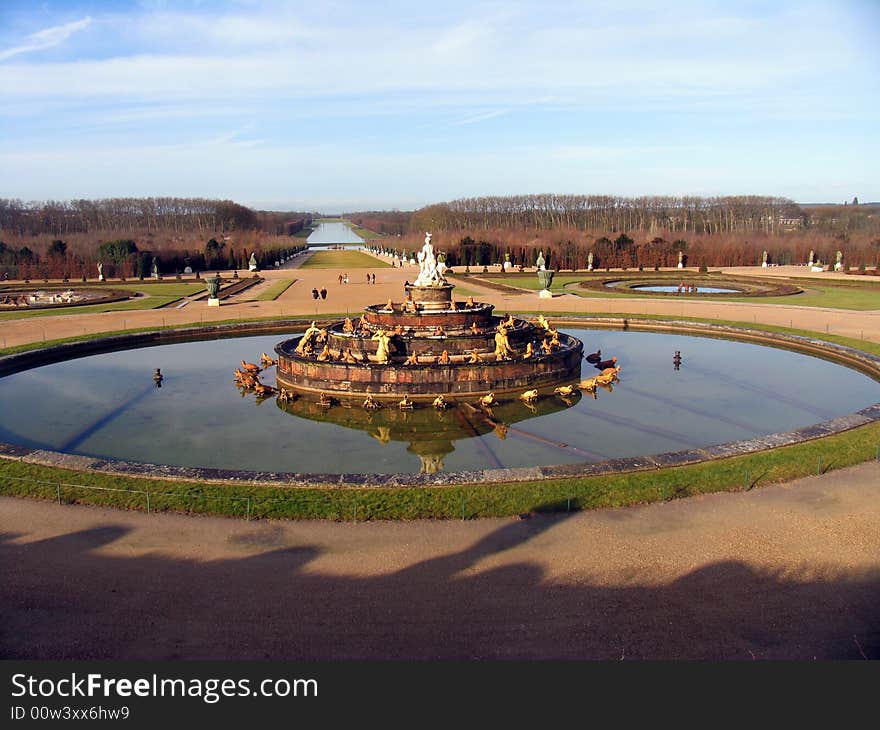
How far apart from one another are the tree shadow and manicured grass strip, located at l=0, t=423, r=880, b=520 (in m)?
1.78

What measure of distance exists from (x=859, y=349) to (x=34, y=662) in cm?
3031

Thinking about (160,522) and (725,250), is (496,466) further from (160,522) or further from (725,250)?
(725,250)

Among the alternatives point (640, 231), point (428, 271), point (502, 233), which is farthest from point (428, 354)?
point (640, 231)

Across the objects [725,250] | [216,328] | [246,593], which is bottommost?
[246,593]

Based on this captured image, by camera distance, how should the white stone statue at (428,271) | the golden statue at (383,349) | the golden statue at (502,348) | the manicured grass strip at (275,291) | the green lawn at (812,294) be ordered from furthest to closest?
the manicured grass strip at (275,291) < the green lawn at (812,294) < the white stone statue at (428,271) < the golden statue at (502,348) < the golden statue at (383,349)

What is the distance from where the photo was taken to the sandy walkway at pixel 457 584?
9.12 metres

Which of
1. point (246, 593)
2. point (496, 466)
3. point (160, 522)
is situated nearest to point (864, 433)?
point (496, 466)

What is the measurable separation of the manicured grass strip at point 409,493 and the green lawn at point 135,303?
32.2 m

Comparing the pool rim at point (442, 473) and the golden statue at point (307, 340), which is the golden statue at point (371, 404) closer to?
the golden statue at point (307, 340)

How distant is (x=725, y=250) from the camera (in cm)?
8306

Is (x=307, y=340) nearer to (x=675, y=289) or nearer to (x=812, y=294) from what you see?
(x=675, y=289)

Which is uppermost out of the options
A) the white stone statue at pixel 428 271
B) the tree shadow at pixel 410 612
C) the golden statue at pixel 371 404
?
the white stone statue at pixel 428 271

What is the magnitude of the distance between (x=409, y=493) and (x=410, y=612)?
4274mm

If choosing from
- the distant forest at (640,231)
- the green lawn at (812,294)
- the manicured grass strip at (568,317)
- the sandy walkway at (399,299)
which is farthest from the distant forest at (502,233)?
the manicured grass strip at (568,317)
